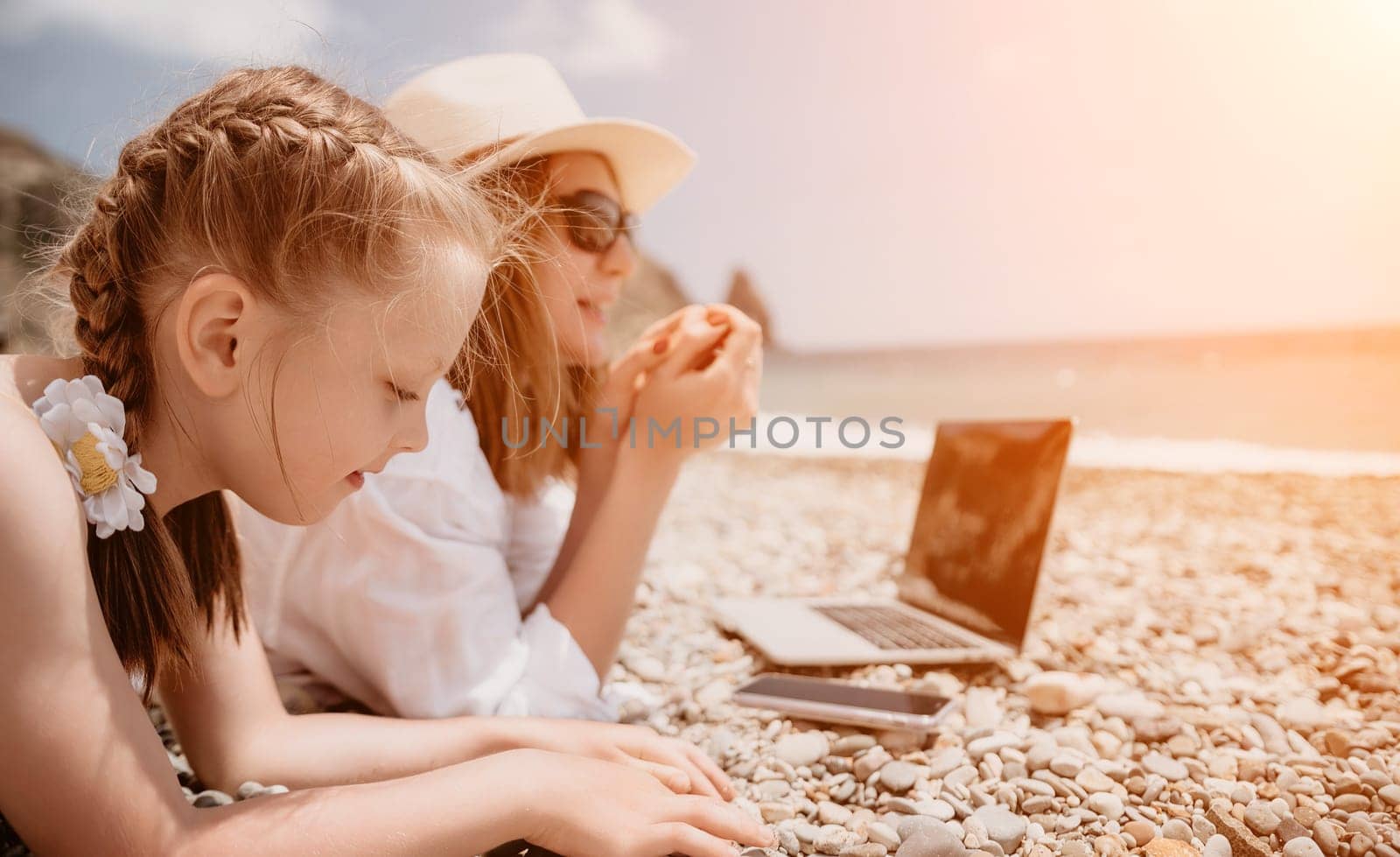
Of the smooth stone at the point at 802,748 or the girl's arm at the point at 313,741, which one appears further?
the smooth stone at the point at 802,748

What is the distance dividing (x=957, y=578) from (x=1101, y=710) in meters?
0.69

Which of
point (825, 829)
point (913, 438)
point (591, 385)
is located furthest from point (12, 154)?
point (825, 829)

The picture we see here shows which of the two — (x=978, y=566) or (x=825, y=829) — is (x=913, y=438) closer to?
(x=978, y=566)

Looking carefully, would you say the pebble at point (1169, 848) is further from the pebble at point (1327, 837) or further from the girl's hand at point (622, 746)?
the girl's hand at point (622, 746)

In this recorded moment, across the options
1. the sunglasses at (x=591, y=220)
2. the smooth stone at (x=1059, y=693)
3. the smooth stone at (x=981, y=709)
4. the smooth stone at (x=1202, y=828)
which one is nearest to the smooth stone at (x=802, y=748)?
the smooth stone at (x=981, y=709)

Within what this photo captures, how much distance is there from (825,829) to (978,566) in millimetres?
1313

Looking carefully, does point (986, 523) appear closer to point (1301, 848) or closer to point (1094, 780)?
point (1094, 780)

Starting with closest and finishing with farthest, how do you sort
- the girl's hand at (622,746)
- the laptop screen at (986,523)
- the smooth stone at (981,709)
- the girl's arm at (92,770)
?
the girl's arm at (92,770)
the girl's hand at (622,746)
the smooth stone at (981,709)
the laptop screen at (986,523)

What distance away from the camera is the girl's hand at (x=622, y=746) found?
1656mm

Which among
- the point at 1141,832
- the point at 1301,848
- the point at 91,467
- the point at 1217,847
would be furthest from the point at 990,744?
the point at 91,467

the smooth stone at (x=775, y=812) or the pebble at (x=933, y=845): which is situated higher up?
the pebble at (x=933, y=845)

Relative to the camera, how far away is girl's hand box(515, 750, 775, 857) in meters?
1.29

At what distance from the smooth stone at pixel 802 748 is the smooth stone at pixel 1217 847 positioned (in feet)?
2.53

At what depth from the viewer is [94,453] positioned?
117 centimetres
